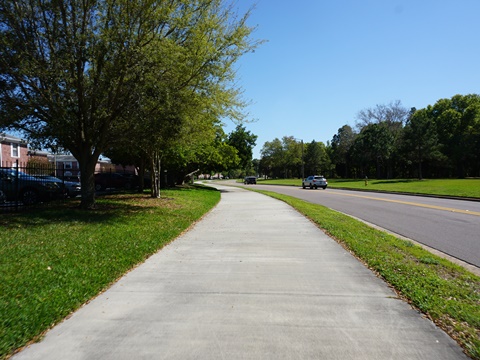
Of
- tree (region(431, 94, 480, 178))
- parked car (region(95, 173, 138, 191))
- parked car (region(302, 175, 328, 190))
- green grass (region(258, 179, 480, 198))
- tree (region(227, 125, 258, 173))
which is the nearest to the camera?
green grass (region(258, 179, 480, 198))

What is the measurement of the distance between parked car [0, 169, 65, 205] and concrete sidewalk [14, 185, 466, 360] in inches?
409

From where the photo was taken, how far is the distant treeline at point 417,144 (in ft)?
184

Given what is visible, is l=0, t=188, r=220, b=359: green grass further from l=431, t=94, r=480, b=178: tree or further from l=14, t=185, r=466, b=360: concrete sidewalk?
l=431, t=94, r=480, b=178: tree

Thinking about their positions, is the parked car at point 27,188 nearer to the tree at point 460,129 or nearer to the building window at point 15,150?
the building window at point 15,150

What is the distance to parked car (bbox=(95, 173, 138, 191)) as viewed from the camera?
28266mm

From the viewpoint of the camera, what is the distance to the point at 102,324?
158 inches

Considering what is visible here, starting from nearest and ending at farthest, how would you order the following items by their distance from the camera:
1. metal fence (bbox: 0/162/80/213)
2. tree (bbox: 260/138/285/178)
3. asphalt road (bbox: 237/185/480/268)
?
asphalt road (bbox: 237/185/480/268), metal fence (bbox: 0/162/80/213), tree (bbox: 260/138/285/178)

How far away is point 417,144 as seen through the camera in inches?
2173

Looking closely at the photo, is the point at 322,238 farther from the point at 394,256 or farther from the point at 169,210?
the point at 169,210

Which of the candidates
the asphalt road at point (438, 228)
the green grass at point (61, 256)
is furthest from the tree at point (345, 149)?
the green grass at point (61, 256)

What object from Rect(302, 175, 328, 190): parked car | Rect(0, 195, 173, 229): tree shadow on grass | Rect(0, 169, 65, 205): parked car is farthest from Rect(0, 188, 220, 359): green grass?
Rect(302, 175, 328, 190): parked car

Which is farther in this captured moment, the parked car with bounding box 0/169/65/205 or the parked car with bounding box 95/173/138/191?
the parked car with bounding box 95/173/138/191

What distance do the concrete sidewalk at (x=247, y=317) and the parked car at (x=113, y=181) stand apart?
23.3 meters

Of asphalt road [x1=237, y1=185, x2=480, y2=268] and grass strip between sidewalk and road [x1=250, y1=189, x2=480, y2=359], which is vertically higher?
grass strip between sidewalk and road [x1=250, y1=189, x2=480, y2=359]
